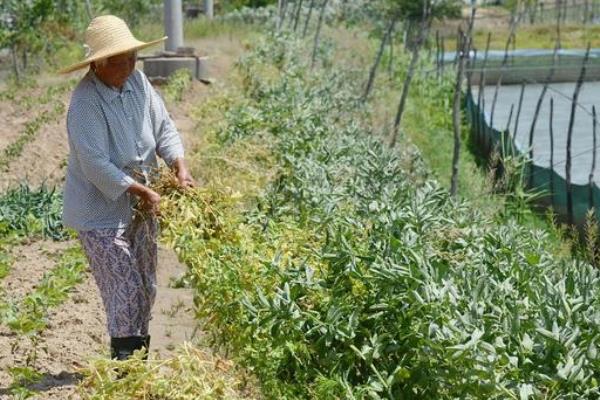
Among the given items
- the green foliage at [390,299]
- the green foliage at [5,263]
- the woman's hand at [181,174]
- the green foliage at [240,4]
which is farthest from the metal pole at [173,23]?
the green foliage at [240,4]

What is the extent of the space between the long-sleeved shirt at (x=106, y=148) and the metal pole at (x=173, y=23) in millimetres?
9830

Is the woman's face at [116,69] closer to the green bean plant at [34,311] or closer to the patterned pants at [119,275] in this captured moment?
the patterned pants at [119,275]

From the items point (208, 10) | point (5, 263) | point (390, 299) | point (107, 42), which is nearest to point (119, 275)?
point (107, 42)

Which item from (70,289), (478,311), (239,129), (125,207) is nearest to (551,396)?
(478,311)

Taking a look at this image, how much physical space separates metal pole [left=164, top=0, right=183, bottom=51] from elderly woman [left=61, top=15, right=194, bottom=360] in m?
9.85

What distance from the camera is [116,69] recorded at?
460 centimetres

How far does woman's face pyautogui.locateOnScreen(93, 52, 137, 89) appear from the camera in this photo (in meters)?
4.60

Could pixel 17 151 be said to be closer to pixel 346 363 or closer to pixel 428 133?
pixel 346 363

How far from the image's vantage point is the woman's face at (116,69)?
15.1ft

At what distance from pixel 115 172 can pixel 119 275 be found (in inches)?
17.0

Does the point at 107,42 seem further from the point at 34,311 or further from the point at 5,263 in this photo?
the point at 5,263

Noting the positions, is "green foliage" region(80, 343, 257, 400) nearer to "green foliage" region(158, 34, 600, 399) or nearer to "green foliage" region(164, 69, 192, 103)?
"green foliage" region(158, 34, 600, 399)

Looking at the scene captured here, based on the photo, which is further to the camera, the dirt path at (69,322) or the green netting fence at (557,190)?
the green netting fence at (557,190)

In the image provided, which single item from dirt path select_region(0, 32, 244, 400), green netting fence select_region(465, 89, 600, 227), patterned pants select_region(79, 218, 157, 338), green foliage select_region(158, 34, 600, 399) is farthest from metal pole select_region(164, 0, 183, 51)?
patterned pants select_region(79, 218, 157, 338)
